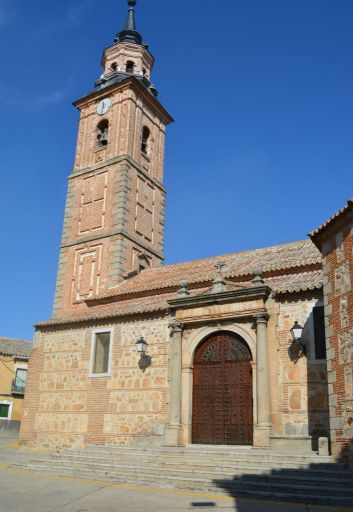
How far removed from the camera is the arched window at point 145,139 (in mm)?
26453

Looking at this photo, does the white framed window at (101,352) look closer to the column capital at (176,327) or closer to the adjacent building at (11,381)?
the column capital at (176,327)

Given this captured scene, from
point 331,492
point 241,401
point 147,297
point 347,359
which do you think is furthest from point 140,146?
point 331,492

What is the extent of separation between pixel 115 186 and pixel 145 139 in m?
4.61

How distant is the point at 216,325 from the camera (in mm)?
13609

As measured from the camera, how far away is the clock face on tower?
2622 cm

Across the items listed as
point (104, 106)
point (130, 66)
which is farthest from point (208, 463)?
point (130, 66)

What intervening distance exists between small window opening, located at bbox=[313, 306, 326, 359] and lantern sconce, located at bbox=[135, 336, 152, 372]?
496 centimetres

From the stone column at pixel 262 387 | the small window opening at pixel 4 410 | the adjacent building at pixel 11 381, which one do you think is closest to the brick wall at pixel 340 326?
the stone column at pixel 262 387

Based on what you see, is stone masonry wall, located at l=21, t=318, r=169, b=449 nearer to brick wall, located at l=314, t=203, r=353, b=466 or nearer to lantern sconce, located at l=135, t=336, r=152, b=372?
lantern sconce, located at l=135, t=336, r=152, b=372

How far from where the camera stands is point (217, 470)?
952 cm

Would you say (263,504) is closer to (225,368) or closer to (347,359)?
(347,359)

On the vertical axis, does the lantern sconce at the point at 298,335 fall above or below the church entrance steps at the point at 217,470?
above

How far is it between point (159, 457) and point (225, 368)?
3.25 metres

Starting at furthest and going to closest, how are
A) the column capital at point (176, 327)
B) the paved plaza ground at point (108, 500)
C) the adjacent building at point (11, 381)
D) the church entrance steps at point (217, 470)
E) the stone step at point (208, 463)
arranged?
the adjacent building at point (11, 381), the column capital at point (176, 327), the stone step at point (208, 463), the church entrance steps at point (217, 470), the paved plaza ground at point (108, 500)
